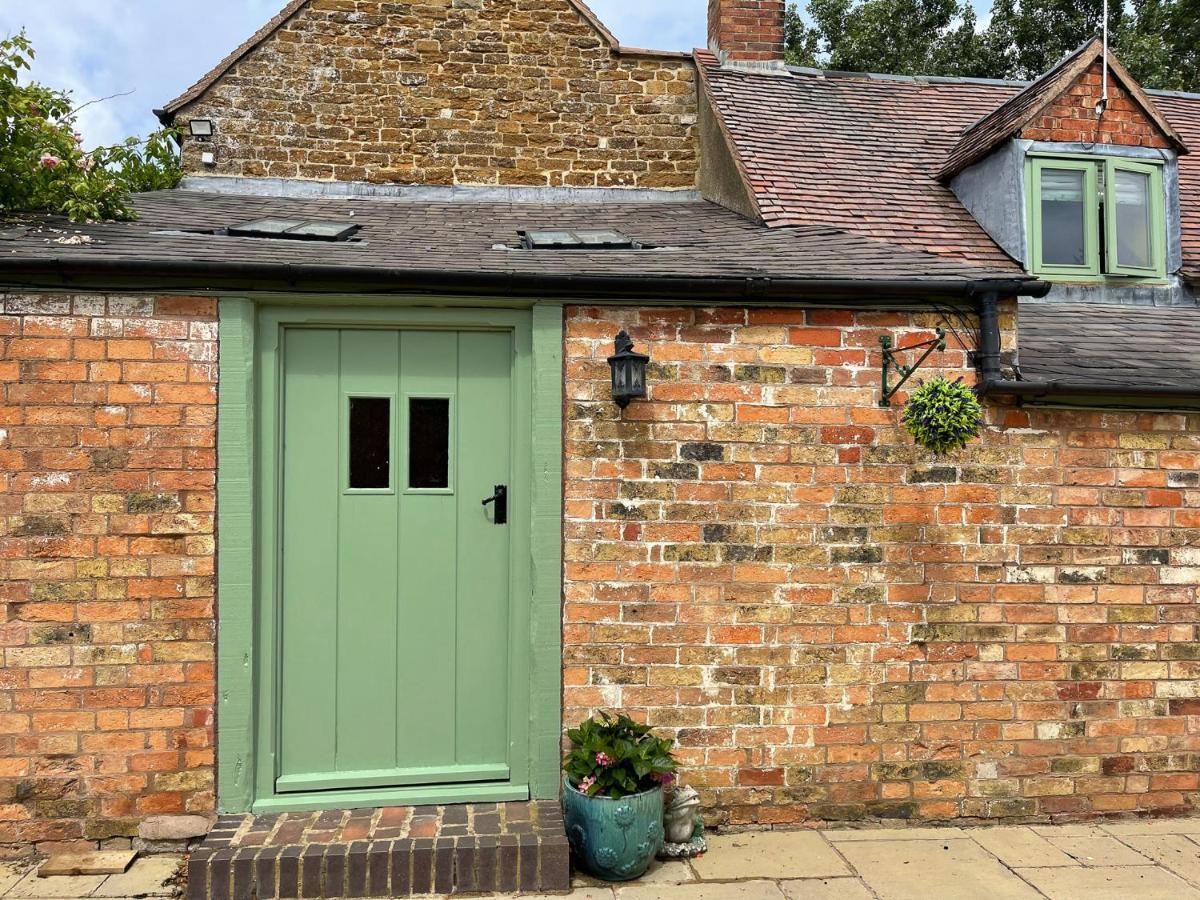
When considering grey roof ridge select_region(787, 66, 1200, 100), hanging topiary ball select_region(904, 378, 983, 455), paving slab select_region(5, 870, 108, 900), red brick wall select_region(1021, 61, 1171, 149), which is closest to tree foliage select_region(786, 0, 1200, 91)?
grey roof ridge select_region(787, 66, 1200, 100)

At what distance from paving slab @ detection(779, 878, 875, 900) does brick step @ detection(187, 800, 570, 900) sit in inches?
39.6

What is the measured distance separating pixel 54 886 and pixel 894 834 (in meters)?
3.99

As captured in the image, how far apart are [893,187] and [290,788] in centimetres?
565

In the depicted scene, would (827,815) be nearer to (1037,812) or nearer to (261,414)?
(1037,812)

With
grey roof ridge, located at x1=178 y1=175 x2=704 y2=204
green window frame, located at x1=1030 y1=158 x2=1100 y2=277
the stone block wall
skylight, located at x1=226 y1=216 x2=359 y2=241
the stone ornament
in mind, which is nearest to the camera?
the stone ornament

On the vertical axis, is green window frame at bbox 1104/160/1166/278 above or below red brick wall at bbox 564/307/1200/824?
above

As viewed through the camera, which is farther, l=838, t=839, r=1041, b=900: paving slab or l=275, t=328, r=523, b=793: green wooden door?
l=275, t=328, r=523, b=793: green wooden door

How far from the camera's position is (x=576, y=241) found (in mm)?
4742

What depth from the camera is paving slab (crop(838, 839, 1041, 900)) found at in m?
3.65

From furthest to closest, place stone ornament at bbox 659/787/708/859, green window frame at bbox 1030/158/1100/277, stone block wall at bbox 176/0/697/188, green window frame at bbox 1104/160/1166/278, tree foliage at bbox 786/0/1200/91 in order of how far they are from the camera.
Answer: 1. tree foliage at bbox 786/0/1200/91
2. stone block wall at bbox 176/0/697/188
3. green window frame at bbox 1104/160/1166/278
4. green window frame at bbox 1030/158/1100/277
5. stone ornament at bbox 659/787/708/859

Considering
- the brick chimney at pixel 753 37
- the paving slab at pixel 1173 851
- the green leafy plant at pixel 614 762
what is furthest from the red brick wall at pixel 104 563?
the brick chimney at pixel 753 37

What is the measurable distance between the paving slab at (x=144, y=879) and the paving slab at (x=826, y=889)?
2756 mm

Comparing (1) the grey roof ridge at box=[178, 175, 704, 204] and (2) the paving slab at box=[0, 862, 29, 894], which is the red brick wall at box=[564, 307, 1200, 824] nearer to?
(2) the paving slab at box=[0, 862, 29, 894]

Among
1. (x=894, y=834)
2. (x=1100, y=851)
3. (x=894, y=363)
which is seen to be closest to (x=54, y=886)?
(x=894, y=834)
